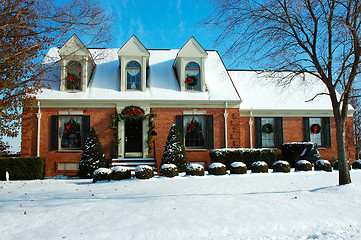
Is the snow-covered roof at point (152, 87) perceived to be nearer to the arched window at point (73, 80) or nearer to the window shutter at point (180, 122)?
the arched window at point (73, 80)

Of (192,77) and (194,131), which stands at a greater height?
(192,77)

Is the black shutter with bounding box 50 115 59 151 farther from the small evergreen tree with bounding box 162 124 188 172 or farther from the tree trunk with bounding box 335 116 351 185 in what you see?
the tree trunk with bounding box 335 116 351 185

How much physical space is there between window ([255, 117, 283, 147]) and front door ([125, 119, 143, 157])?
21.5 ft

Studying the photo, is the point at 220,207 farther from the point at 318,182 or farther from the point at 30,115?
the point at 30,115

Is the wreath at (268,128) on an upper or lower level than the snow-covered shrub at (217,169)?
upper

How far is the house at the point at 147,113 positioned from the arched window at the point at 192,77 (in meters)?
0.05

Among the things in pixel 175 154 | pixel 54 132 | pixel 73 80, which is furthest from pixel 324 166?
pixel 54 132

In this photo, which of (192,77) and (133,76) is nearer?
(133,76)

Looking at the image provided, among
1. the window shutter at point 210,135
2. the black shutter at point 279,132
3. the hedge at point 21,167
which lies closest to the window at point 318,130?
the black shutter at point 279,132

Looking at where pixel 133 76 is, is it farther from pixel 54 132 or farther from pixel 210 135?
pixel 210 135

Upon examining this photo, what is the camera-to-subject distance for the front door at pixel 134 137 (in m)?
16.3

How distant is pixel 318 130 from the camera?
18.1m

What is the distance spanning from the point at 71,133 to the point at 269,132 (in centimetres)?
1073

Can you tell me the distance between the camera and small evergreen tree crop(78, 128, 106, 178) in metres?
13.4
